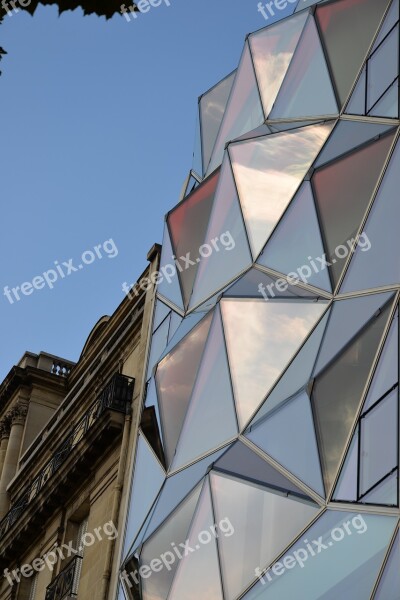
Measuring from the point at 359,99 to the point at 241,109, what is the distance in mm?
4431

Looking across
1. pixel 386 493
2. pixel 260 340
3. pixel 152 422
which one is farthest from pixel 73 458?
pixel 386 493

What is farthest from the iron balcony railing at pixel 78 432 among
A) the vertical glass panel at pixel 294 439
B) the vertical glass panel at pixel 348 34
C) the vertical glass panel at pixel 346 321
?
the vertical glass panel at pixel 346 321

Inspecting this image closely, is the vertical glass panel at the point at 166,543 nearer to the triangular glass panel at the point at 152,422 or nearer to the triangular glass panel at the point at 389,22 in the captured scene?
the triangular glass panel at the point at 152,422

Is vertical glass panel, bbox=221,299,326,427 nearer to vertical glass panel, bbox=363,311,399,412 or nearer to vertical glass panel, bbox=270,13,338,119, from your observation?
→ vertical glass panel, bbox=363,311,399,412

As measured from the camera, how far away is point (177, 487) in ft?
61.5

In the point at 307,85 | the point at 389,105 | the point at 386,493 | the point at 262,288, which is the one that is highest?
the point at 307,85

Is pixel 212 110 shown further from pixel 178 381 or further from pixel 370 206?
pixel 370 206

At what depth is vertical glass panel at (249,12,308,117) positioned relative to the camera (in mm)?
21938

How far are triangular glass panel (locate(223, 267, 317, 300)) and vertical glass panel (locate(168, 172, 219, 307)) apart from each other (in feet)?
7.17

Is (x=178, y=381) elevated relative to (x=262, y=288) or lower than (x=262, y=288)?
lower

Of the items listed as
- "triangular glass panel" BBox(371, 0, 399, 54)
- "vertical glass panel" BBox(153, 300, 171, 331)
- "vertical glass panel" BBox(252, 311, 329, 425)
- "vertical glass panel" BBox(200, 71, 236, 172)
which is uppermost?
"vertical glass panel" BBox(200, 71, 236, 172)

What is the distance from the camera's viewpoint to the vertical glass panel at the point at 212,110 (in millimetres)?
24734

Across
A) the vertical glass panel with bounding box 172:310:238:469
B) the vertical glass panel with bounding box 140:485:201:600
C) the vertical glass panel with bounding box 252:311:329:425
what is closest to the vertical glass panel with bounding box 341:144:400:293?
the vertical glass panel with bounding box 252:311:329:425

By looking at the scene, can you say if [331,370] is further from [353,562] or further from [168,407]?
[168,407]
